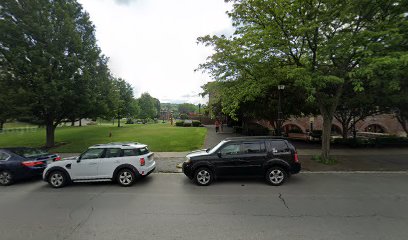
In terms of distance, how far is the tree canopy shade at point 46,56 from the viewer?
13.3 metres

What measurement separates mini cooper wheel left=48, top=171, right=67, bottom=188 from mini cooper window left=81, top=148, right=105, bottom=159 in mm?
965

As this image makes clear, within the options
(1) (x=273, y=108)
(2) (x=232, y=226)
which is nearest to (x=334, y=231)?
(2) (x=232, y=226)

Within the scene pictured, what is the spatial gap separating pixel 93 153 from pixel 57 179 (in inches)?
60.8

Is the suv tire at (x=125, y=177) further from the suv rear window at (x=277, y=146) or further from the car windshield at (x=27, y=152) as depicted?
the suv rear window at (x=277, y=146)

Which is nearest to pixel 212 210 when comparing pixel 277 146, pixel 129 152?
pixel 277 146

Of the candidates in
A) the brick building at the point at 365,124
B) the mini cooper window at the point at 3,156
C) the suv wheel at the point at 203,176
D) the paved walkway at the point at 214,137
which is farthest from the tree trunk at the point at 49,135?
the brick building at the point at 365,124

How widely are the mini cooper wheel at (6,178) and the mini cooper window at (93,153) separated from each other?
3.15 metres

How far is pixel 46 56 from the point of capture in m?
13.6

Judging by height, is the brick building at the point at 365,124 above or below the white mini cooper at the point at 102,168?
above

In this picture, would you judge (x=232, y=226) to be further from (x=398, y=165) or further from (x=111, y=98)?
(x=111, y=98)

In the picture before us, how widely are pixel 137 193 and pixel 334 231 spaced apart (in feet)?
17.8

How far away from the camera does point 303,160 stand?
11148mm

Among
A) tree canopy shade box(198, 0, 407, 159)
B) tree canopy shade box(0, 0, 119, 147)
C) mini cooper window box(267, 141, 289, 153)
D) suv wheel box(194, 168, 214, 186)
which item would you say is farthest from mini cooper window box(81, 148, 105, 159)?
tree canopy shade box(0, 0, 119, 147)

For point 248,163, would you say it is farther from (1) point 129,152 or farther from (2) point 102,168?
(2) point 102,168
